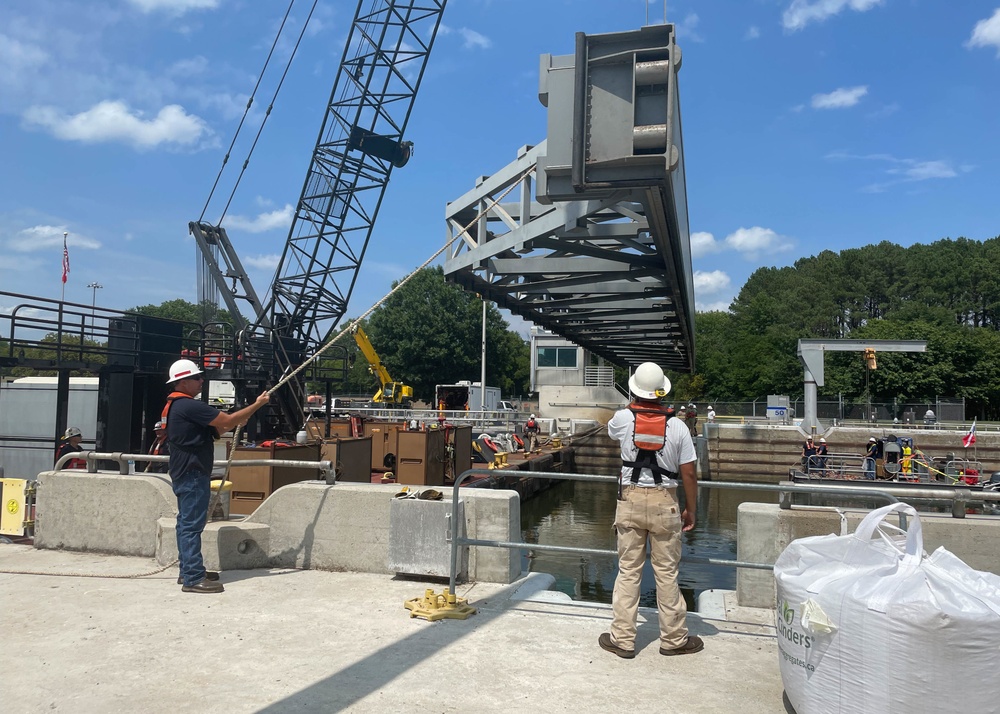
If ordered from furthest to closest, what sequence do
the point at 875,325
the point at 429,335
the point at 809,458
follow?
the point at 429,335, the point at 875,325, the point at 809,458

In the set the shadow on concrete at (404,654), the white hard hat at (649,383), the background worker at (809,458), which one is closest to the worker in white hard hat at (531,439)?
the background worker at (809,458)

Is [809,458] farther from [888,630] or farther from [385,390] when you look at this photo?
[385,390]

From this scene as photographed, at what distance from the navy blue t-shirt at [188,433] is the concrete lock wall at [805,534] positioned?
428 cm

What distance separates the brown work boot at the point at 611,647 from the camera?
431 cm

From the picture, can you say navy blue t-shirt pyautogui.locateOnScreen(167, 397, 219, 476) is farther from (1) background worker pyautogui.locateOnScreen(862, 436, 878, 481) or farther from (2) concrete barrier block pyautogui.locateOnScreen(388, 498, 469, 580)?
(1) background worker pyautogui.locateOnScreen(862, 436, 878, 481)

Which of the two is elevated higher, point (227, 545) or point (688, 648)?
point (227, 545)

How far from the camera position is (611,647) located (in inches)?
173

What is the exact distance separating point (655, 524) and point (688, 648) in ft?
2.69

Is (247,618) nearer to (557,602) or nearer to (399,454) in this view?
(557,602)

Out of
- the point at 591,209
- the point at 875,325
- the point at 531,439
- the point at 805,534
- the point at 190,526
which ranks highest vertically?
the point at 875,325

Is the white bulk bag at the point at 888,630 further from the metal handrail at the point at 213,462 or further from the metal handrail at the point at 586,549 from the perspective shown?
the metal handrail at the point at 213,462

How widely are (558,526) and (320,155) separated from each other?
19.3m

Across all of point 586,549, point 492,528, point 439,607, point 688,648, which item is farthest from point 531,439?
point 688,648

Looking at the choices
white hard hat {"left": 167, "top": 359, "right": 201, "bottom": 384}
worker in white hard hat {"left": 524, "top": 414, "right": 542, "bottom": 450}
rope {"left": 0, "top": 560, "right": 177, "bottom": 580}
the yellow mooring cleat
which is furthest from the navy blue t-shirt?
worker in white hard hat {"left": 524, "top": 414, "right": 542, "bottom": 450}
